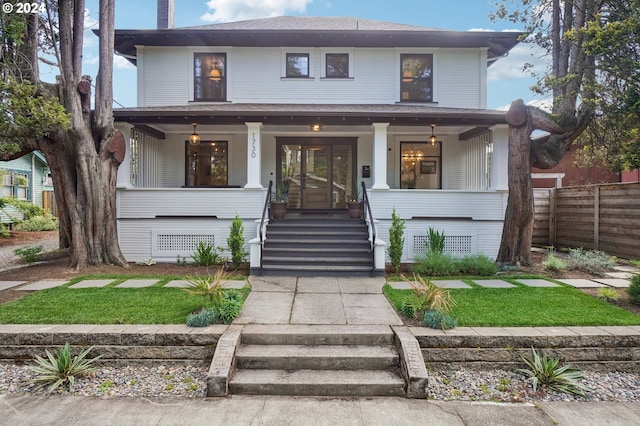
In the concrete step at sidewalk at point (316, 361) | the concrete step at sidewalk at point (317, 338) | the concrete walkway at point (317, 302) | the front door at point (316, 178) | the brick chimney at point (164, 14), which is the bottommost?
the concrete step at sidewalk at point (316, 361)

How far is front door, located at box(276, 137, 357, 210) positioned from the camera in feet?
35.4

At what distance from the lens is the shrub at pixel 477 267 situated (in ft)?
23.6

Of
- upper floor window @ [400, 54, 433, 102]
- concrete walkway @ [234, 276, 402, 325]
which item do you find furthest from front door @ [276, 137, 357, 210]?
concrete walkway @ [234, 276, 402, 325]

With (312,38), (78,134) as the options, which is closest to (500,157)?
(312,38)

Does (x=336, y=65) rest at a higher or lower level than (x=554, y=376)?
higher

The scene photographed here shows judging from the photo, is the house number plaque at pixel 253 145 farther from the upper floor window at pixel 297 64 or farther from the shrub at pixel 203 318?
the shrub at pixel 203 318

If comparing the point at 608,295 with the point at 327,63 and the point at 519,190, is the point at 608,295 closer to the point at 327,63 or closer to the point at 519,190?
the point at 519,190

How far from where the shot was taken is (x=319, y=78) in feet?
35.7

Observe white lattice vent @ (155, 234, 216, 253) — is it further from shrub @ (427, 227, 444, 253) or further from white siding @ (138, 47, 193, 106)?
shrub @ (427, 227, 444, 253)

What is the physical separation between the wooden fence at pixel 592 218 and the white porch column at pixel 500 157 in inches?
114

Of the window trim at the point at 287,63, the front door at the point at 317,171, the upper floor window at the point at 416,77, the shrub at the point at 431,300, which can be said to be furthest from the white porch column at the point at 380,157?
the shrub at the point at 431,300

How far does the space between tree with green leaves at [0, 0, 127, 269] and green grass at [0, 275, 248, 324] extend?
195 cm

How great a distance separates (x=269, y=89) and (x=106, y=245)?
20.8 ft

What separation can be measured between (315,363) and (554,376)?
2.39m
